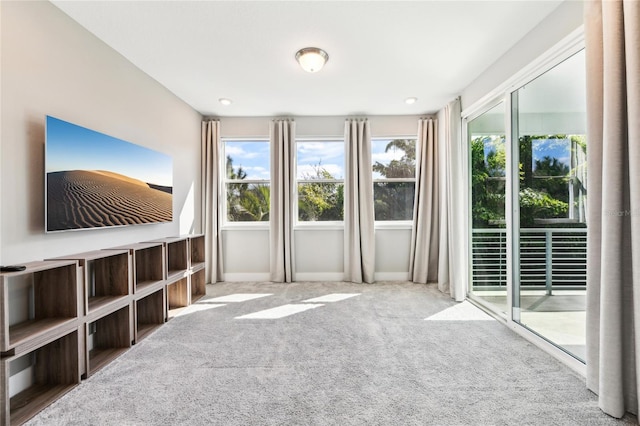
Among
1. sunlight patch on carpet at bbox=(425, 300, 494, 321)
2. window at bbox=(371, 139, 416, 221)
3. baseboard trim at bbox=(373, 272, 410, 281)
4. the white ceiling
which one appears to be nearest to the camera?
the white ceiling

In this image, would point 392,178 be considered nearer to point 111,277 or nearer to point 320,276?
point 320,276

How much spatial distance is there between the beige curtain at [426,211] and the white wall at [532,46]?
112cm

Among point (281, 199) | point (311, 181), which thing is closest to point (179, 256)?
point (281, 199)

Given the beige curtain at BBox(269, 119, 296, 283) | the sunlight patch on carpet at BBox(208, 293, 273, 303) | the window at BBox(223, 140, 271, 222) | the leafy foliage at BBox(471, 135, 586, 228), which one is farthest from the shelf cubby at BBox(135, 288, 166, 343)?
the leafy foliage at BBox(471, 135, 586, 228)

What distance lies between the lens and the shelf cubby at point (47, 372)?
1.78 meters

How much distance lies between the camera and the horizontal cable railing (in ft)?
7.30

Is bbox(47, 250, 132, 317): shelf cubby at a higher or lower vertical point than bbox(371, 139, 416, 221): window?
lower

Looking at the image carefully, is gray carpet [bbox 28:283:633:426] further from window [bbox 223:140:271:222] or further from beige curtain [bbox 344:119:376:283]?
window [bbox 223:140:271:222]

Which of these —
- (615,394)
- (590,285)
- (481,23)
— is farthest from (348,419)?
(481,23)

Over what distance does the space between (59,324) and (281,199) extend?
3.03 m

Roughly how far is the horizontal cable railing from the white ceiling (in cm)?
168

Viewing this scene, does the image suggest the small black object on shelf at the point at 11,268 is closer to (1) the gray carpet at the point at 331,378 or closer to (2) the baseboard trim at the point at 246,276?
(1) the gray carpet at the point at 331,378

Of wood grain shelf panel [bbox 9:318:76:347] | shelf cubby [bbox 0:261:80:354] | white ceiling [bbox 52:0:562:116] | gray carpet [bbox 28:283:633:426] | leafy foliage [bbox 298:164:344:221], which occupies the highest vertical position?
white ceiling [bbox 52:0:562:116]

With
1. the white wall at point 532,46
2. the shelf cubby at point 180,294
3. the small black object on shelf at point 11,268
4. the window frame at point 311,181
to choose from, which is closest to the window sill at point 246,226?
A: the window frame at point 311,181
